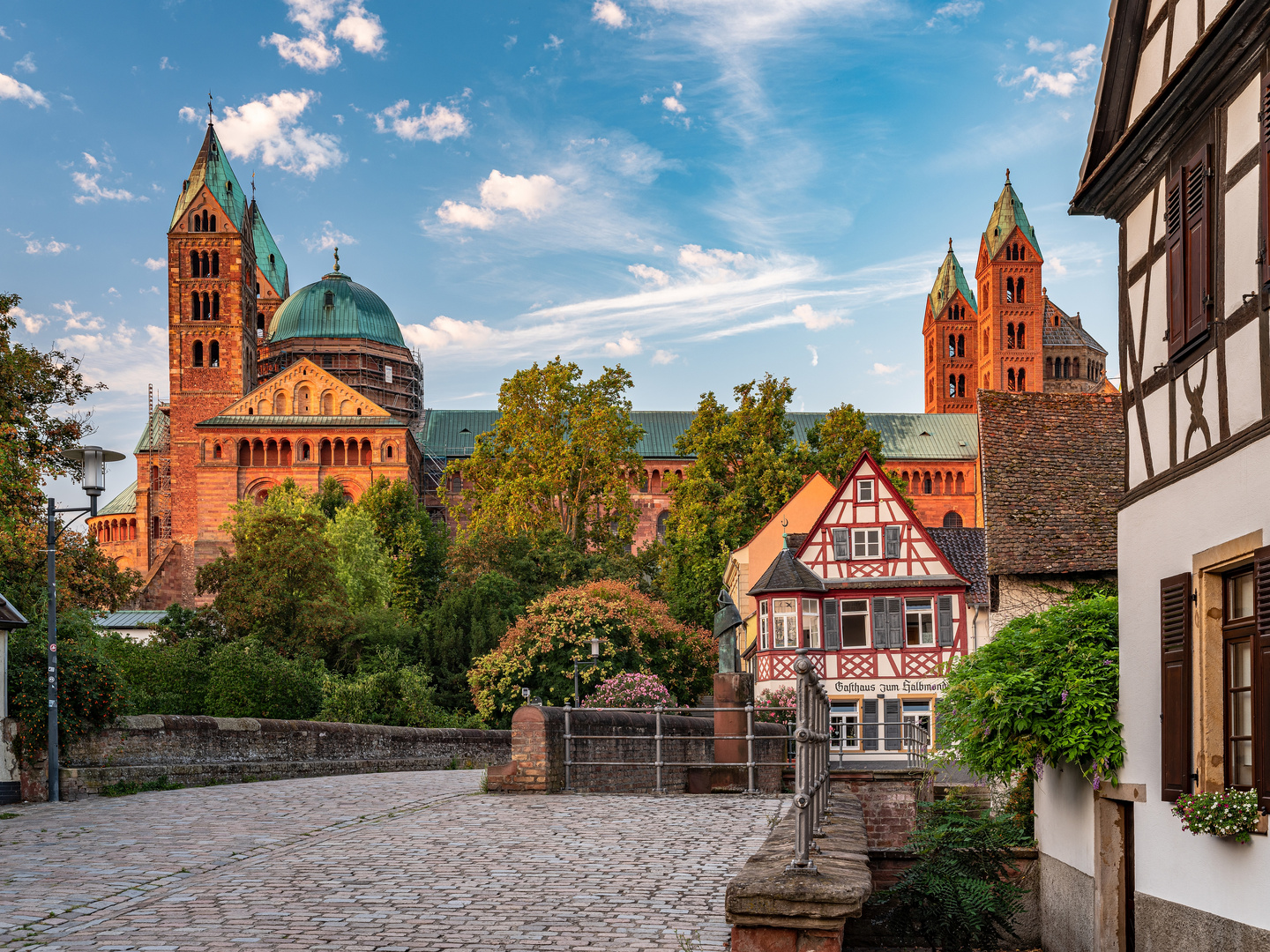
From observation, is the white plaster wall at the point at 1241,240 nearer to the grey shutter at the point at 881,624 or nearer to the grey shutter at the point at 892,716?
the grey shutter at the point at 892,716

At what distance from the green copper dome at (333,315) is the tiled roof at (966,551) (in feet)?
197

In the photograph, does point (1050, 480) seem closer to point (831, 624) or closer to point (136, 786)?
point (136, 786)

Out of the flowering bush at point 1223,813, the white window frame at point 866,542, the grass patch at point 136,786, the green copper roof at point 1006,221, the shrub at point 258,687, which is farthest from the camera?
the green copper roof at point 1006,221

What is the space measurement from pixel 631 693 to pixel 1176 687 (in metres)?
20.0

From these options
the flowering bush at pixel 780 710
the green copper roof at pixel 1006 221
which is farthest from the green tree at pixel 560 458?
the green copper roof at pixel 1006 221

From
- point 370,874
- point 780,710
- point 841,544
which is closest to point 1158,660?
point 370,874

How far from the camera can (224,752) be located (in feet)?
64.6

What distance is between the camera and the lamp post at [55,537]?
51.9 feet

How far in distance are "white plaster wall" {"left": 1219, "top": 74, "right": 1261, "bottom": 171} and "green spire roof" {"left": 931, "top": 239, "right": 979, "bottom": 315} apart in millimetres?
114152

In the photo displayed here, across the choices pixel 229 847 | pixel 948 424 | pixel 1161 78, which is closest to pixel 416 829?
pixel 229 847

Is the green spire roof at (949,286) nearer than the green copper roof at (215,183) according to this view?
No

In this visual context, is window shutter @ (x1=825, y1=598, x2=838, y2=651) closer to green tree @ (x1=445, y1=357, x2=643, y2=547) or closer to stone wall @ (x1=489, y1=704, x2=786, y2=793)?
stone wall @ (x1=489, y1=704, x2=786, y2=793)

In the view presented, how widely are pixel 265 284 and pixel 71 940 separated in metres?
105

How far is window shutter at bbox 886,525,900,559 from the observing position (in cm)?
3572
